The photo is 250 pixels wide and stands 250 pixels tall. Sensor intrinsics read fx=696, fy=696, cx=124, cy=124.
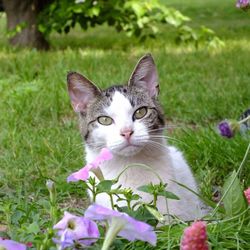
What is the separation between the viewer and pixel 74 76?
277 cm

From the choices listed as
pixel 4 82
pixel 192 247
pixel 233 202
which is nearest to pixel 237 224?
pixel 233 202

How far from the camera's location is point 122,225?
1.30 meters


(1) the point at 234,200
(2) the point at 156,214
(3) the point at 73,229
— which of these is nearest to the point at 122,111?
(1) the point at 234,200

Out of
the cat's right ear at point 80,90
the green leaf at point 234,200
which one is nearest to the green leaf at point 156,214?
the green leaf at point 234,200

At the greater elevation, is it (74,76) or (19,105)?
(74,76)

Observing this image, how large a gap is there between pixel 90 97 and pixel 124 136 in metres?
0.35

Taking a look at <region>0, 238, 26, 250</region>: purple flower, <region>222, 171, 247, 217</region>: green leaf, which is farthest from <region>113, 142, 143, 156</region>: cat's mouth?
<region>0, 238, 26, 250</region>: purple flower

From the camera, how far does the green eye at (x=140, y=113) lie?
2.66 m

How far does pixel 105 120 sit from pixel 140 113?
0.14 m

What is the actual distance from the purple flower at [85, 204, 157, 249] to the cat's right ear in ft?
4.60

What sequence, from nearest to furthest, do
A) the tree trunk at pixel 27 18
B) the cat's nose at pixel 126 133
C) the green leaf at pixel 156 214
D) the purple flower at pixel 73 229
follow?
the purple flower at pixel 73 229, the green leaf at pixel 156 214, the cat's nose at pixel 126 133, the tree trunk at pixel 27 18

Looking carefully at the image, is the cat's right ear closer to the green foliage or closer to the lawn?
the lawn

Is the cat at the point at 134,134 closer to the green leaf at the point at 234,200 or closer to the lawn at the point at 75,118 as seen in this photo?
the lawn at the point at 75,118

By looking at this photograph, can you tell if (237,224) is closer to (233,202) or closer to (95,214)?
(233,202)
